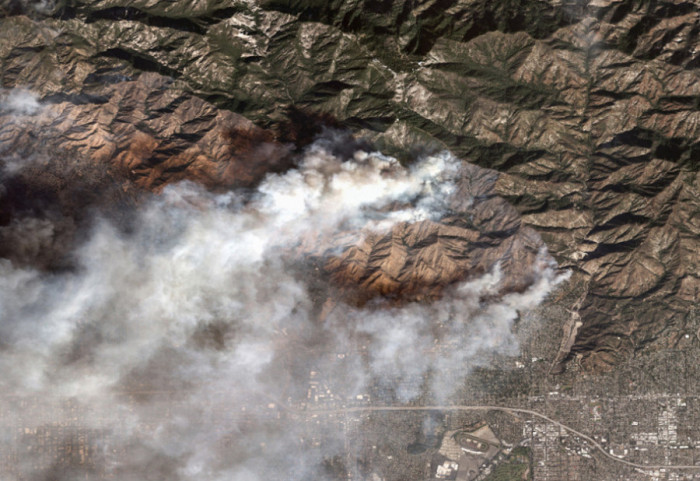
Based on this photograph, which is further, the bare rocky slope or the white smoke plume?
the white smoke plume

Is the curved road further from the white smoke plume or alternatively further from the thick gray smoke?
the white smoke plume

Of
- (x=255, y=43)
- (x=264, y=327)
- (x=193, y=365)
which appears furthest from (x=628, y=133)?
(x=193, y=365)

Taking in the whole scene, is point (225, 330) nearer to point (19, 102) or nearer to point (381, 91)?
point (381, 91)

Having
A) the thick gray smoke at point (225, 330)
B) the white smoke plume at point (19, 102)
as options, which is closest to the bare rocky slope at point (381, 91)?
the white smoke plume at point (19, 102)

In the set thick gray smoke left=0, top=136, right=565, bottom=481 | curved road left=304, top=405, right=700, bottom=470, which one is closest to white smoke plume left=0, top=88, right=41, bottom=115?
thick gray smoke left=0, top=136, right=565, bottom=481

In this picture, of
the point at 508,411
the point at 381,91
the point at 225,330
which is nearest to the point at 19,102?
the point at 225,330

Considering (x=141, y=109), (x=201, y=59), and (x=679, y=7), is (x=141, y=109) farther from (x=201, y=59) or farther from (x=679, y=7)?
(x=679, y=7)
